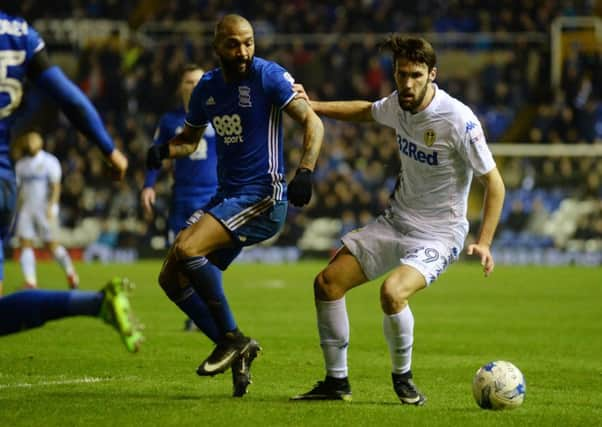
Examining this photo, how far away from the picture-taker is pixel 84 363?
991 cm

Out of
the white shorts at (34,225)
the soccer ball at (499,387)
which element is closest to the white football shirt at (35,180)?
the white shorts at (34,225)

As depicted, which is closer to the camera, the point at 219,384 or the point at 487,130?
the point at 219,384

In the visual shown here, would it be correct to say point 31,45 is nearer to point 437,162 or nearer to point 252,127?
point 252,127

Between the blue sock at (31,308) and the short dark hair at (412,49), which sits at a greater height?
the short dark hair at (412,49)

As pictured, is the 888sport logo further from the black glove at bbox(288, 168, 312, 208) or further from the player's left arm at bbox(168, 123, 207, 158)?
the black glove at bbox(288, 168, 312, 208)

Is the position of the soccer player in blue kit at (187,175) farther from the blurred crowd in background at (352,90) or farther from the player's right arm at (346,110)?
the blurred crowd in background at (352,90)

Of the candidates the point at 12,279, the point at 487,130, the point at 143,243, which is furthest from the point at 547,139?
the point at 12,279

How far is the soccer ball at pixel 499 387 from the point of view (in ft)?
25.3

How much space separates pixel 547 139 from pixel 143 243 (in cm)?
998

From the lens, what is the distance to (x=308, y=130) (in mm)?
7941

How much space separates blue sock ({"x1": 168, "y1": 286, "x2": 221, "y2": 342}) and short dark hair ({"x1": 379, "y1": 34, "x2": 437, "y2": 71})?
215 cm

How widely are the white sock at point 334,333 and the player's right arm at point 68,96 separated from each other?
1.90 metres

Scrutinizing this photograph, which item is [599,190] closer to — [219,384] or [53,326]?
[53,326]

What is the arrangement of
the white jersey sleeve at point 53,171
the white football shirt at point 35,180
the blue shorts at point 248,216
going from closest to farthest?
the blue shorts at point 248,216, the white jersey sleeve at point 53,171, the white football shirt at point 35,180
